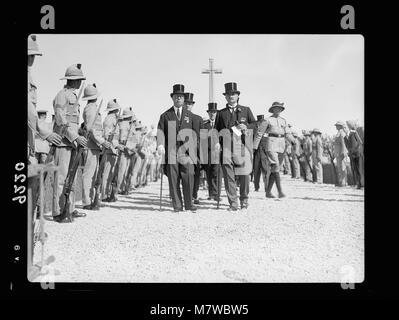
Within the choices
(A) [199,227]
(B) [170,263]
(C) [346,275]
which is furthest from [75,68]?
(C) [346,275]

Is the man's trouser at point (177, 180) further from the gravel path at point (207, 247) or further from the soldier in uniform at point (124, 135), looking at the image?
the soldier in uniform at point (124, 135)

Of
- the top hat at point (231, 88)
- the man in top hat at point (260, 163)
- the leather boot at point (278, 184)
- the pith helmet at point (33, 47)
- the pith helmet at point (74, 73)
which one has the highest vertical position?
the top hat at point (231, 88)

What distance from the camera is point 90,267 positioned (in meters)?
4.22

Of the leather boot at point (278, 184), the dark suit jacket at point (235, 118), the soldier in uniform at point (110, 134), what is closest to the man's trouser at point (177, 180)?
the dark suit jacket at point (235, 118)

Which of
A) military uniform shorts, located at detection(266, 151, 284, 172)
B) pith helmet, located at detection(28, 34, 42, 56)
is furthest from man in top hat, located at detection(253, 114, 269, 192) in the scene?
pith helmet, located at detection(28, 34, 42, 56)

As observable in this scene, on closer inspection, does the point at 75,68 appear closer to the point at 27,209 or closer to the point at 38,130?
the point at 38,130

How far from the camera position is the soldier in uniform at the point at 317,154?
51.2ft

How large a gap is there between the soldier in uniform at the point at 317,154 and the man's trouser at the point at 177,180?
8630mm

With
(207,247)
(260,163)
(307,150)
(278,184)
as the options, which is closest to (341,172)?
(307,150)

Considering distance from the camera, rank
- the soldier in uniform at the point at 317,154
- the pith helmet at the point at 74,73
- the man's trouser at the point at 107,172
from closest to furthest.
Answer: the pith helmet at the point at 74,73 < the man's trouser at the point at 107,172 < the soldier in uniform at the point at 317,154

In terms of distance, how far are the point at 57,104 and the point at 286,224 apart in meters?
3.95

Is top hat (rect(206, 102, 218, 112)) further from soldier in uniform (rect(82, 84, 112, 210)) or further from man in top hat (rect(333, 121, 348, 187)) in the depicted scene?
soldier in uniform (rect(82, 84, 112, 210))

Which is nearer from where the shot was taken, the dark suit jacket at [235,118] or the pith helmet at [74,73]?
the pith helmet at [74,73]
